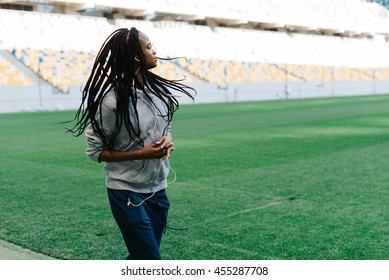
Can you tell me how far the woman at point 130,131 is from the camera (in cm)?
286

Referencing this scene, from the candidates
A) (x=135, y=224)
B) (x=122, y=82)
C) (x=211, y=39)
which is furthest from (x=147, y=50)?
(x=211, y=39)

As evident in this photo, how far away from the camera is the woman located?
2.86 m

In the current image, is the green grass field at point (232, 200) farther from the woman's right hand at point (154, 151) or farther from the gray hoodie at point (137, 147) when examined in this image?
the woman's right hand at point (154, 151)

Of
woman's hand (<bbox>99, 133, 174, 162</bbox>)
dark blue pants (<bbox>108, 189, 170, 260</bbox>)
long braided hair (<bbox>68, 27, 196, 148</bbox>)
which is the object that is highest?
long braided hair (<bbox>68, 27, 196, 148</bbox>)

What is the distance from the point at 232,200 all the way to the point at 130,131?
3753 mm

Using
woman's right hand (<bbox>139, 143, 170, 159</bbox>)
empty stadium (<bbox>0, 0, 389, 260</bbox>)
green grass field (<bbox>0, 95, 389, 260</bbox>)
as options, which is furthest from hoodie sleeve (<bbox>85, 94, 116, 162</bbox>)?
green grass field (<bbox>0, 95, 389, 260</bbox>)

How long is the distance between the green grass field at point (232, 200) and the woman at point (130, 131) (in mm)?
1565

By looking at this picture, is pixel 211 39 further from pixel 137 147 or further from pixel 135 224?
pixel 135 224

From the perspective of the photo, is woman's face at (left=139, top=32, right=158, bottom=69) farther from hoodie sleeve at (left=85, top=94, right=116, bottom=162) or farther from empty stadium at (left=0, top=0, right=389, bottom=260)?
empty stadium at (left=0, top=0, right=389, bottom=260)

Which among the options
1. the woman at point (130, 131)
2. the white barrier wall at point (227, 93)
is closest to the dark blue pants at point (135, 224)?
the woman at point (130, 131)

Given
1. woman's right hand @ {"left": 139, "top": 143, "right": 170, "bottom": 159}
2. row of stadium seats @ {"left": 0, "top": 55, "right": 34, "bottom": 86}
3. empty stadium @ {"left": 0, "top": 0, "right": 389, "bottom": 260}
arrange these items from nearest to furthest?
1. woman's right hand @ {"left": 139, "top": 143, "right": 170, "bottom": 159}
2. empty stadium @ {"left": 0, "top": 0, "right": 389, "bottom": 260}
3. row of stadium seats @ {"left": 0, "top": 55, "right": 34, "bottom": 86}
